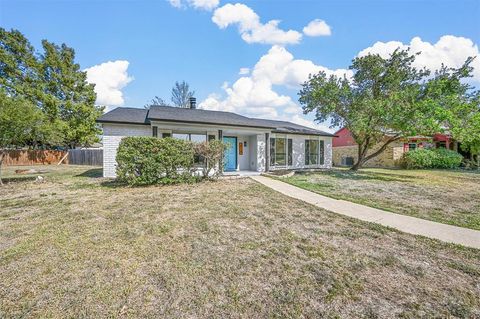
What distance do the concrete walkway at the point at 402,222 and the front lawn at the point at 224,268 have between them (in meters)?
0.39

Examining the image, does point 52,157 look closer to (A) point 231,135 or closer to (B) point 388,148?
(A) point 231,135

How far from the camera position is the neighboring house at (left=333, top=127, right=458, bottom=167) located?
20.2m

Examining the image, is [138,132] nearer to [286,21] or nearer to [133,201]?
[133,201]

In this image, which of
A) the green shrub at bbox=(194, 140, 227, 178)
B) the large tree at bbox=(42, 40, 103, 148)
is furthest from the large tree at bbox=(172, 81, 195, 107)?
the green shrub at bbox=(194, 140, 227, 178)

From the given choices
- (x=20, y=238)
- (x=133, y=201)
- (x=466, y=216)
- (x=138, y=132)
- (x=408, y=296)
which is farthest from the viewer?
(x=138, y=132)

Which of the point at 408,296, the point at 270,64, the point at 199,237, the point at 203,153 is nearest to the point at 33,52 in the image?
the point at 270,64

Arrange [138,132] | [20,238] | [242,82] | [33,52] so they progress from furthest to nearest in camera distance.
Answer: [242,82] → [33,52] → [138,132] → [20,238]

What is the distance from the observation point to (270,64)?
1736 cm

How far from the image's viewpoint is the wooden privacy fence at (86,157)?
22.2 m

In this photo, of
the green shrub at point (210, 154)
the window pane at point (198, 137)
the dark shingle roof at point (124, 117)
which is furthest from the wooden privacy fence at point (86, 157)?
the green shrub at point (210, 154)

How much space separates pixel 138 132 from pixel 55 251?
933 cm

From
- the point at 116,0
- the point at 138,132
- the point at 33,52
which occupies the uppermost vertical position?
the point at 33,52

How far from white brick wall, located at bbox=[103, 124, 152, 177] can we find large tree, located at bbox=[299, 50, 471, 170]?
11.2 metres

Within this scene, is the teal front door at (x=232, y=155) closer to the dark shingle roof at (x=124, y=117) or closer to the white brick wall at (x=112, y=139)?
the dark shingle roof at (x=124, y=117)
